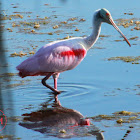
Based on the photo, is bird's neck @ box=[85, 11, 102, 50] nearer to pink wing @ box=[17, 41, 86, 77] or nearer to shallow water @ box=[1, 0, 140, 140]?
pink wing @ box=[17, 41, 86, 77]

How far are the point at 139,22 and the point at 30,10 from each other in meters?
3.90

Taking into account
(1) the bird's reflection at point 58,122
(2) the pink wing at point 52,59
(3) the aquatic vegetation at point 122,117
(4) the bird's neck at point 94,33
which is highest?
(4) the bird's neck at point 94,33

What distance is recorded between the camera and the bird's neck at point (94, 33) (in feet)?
19.6

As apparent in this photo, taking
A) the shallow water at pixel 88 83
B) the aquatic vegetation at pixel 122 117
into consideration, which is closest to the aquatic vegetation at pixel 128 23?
the shallow water at pixel 88 83

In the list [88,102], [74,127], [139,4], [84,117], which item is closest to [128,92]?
[88,102]

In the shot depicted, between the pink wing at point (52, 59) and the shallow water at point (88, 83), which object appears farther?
the pink wing at point (52, 59)

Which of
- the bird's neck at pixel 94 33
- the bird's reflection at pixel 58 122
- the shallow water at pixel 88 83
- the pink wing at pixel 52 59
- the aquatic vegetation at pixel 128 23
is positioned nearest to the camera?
the bird's reflection at pixel 58 122

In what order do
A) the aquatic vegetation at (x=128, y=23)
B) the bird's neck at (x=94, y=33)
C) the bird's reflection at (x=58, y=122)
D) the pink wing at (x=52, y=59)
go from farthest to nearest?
the aquatic vegetation at (x=128, y=23) < the bird's neck at (x=94, y=33) < the pink wing at (x=52, y=59) < the bird's reflection at (x=58, y=122)

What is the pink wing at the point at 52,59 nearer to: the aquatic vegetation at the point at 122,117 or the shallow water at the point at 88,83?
the shallow water at the point at 88,83

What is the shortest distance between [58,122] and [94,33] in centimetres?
193

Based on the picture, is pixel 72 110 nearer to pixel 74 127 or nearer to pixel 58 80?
pixel 74 127

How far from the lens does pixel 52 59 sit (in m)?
5.62

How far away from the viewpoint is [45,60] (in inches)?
219

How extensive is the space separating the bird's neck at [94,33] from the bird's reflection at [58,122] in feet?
3.54
